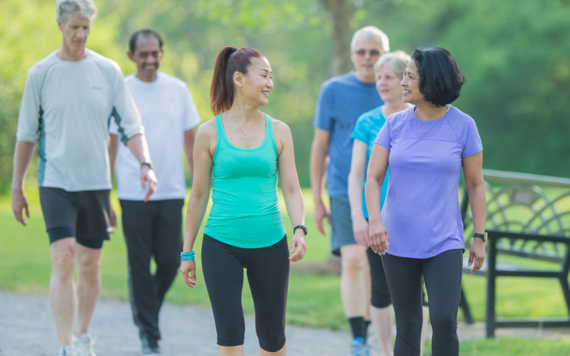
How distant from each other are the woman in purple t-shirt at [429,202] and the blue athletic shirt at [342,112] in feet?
5.69

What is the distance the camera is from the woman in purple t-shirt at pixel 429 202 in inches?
144

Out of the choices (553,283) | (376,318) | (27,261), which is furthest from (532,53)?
(376,318)

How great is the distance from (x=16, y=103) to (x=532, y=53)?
2598 centimetres

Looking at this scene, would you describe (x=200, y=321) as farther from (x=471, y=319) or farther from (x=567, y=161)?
(x=567, y=161)

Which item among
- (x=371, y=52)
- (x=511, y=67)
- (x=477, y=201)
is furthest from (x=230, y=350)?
(x=511, y=67)

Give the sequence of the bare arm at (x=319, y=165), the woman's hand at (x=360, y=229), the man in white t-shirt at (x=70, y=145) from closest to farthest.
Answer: the woman's hand at (x=360, y=229) → the man in white t-shirt at (x=70, y=145) → the bare arm at (x=319, y=165)

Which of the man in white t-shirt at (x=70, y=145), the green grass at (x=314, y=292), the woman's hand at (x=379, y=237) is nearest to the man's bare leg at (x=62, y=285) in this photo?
the man in white t-shirt at (x=70, y=145)

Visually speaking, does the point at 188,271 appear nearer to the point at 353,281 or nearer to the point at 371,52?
the point at 353,281

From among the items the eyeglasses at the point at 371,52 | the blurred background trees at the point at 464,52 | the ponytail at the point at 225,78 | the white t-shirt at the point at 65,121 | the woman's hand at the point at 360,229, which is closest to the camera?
the ponytail at the point at 225,78

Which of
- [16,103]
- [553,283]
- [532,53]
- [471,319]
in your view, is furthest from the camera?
[532,53]

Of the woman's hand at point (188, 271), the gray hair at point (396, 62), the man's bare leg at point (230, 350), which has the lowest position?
the man's bare leg at point (230, 350)

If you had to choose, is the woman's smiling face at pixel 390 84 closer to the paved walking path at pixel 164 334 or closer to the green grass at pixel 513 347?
the green grass at pixel 513 347

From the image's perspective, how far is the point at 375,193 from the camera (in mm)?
3930

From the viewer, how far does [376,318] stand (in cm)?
497
